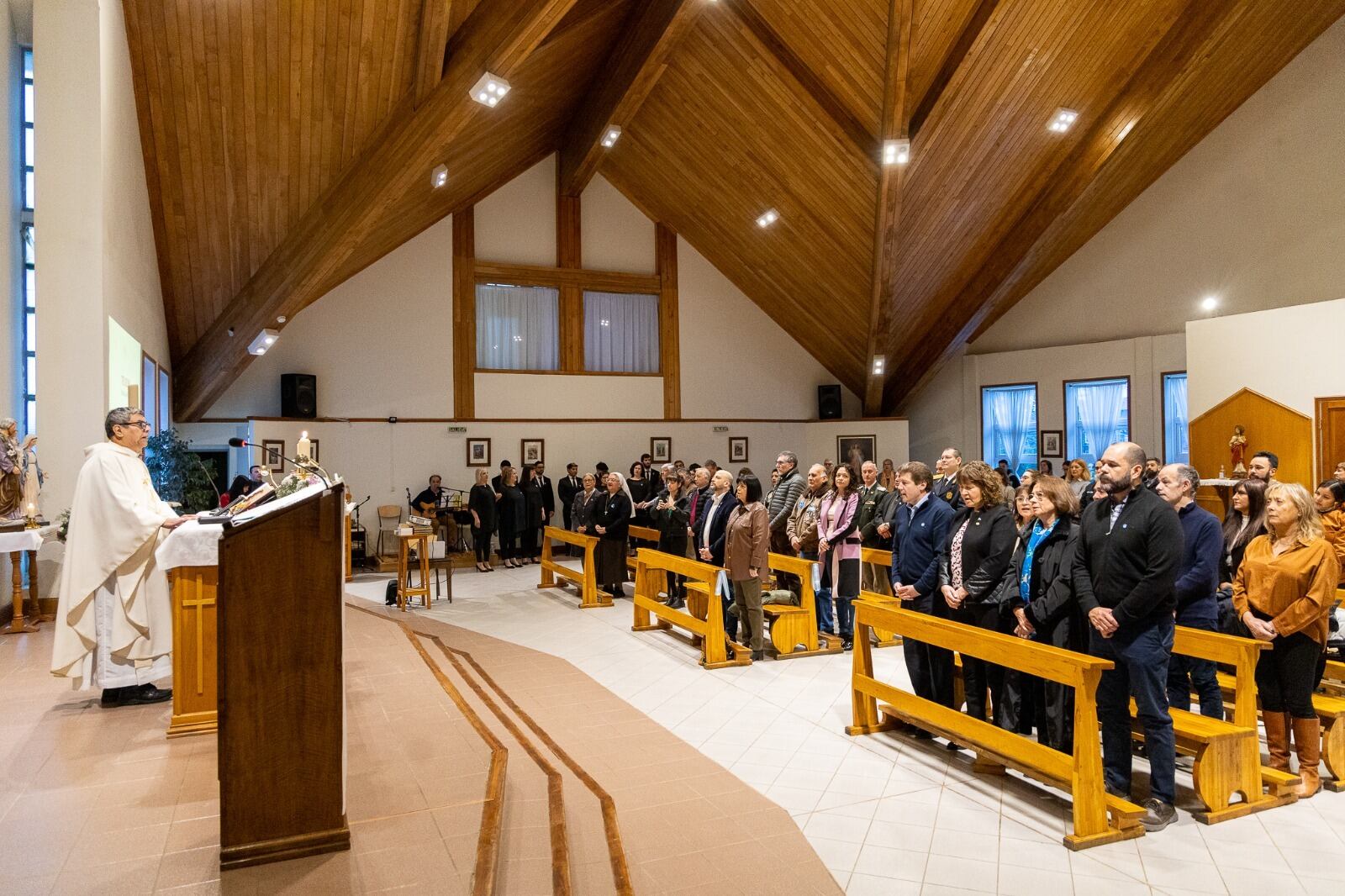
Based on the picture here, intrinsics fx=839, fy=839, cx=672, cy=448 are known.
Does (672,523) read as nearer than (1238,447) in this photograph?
Yes

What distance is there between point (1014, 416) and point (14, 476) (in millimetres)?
13370

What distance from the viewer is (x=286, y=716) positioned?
2.60 metres

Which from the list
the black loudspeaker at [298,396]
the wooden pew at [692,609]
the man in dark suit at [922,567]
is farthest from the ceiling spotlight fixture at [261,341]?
the man in dark suit at [922,567]

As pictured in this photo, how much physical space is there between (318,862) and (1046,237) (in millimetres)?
11335

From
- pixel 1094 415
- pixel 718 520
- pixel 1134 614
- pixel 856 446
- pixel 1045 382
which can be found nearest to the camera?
pixel 1134 614

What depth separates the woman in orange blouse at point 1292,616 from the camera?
3682mm

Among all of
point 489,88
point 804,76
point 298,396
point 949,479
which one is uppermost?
point 804,76

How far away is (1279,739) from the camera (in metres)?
3.85

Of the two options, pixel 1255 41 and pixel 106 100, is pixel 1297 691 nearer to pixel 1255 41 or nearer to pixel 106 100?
pixel 106 100

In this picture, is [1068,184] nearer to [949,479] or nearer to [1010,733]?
[949,479]

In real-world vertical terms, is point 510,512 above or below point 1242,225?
below

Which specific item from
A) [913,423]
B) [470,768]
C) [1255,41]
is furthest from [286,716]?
[913,423]

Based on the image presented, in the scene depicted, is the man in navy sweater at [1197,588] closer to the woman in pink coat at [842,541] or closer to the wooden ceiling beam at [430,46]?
the woman in pink coat at [842,541]

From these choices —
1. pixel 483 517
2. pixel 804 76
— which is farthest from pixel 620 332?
pixel 804 76
